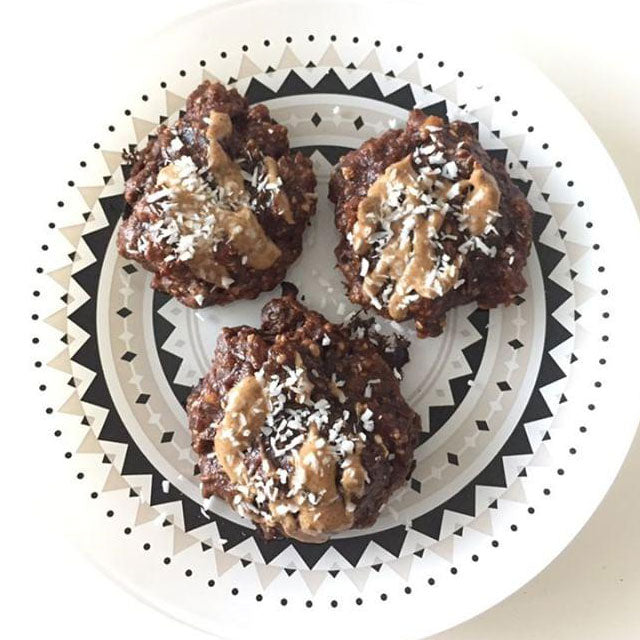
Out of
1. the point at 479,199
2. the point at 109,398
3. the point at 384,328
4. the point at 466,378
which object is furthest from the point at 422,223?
the point at 109,398

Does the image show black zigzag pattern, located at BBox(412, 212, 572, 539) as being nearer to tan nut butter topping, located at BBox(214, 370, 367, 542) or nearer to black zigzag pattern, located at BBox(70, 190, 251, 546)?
tan nut butter topping, located at BBox(214, 370, 367, 542)

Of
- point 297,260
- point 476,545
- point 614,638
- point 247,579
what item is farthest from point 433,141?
point 614,638

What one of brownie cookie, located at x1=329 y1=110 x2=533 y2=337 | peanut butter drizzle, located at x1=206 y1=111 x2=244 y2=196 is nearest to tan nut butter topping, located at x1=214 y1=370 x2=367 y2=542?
brownie cookie, located at x1=329 y1=110 x2=533 y2=337

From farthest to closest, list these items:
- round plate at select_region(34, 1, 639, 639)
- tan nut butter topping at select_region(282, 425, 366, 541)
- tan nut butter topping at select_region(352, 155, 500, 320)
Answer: round plate at select_region(34, 1, 639, 639) → tan nut butter topping at select_region(352, 155, 500, 320) → tan nut butter topping at select_region(282, 425, 366, 541)

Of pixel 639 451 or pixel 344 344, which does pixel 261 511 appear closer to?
pixel 344 344

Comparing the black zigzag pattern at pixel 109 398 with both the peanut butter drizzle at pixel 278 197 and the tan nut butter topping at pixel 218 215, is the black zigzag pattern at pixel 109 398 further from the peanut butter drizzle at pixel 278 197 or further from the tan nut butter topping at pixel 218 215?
the peanut butter drizzle at pixel 278 197

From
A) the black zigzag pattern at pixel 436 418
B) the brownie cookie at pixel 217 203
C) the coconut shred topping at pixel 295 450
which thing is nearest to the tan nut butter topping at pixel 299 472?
the coconut shred topping at pixel 295 450
